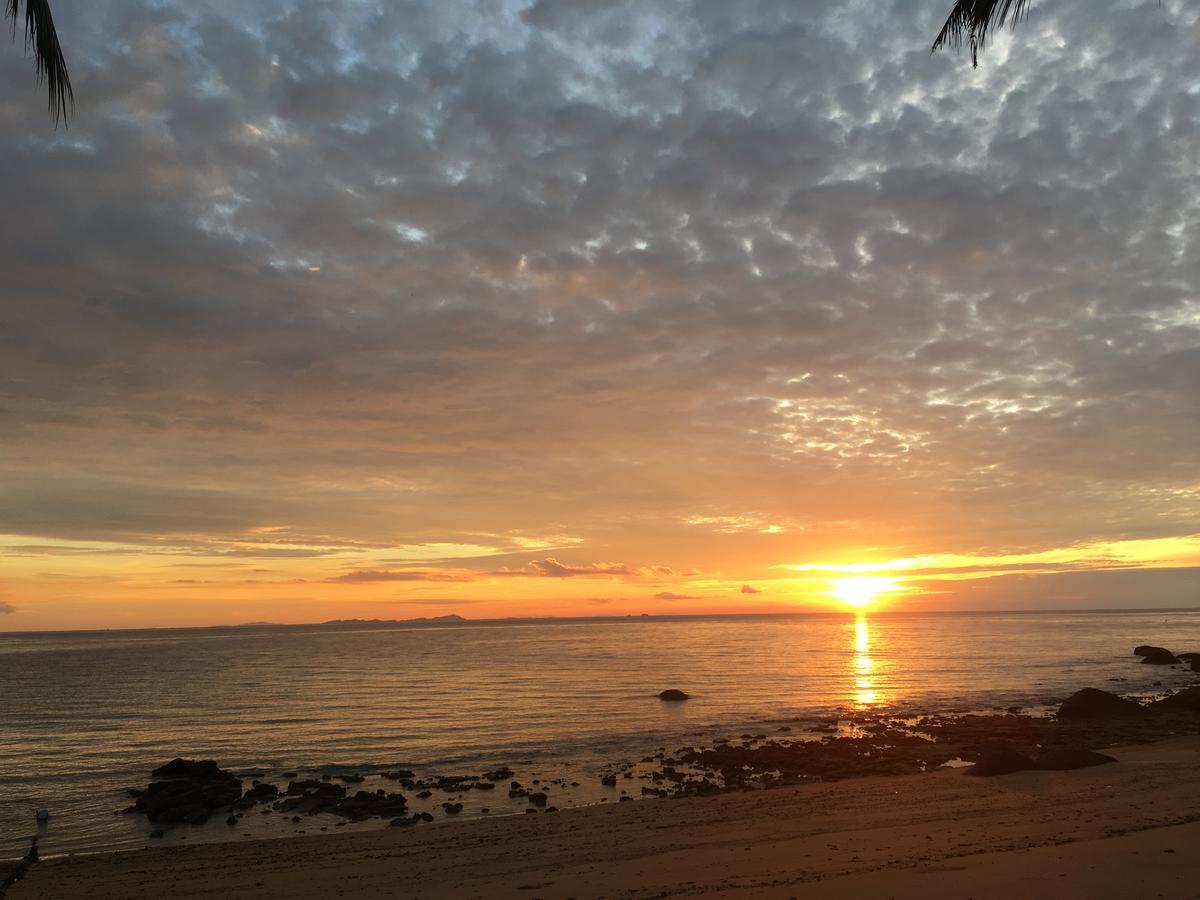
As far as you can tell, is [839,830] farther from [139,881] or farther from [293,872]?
[139,881]

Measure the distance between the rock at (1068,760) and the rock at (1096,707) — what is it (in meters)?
13.5

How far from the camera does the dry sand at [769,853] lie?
13.9 metres

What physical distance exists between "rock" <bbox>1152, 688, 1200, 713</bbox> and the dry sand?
1954 centimetres

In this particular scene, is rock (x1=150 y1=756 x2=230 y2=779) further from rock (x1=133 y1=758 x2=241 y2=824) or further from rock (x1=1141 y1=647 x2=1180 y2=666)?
rock (x1=1141 y1=647 x2=1180 y2=666)

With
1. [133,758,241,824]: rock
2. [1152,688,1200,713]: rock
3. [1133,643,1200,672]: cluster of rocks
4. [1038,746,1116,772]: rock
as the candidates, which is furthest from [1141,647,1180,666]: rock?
[133,758,241,824]: rock

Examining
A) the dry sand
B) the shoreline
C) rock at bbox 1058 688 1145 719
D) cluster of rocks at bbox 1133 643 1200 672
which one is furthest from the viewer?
cluster of rocks at bbox 1133 643 1200 672

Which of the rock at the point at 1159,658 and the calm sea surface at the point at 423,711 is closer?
the calm sea surface at the point at 423,711

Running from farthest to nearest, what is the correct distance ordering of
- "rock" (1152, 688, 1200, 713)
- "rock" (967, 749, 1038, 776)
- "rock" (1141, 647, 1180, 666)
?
1. "rock" (1141, 647, 1180, 666)
2. "rock" (1152, 688, 1200, 713)
3. "rock" (967, 749, 1038, 776)

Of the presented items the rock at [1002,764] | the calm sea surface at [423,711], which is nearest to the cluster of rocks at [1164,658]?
the calm sea surface at [423,711]

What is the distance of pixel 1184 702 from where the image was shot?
4028 centimetres

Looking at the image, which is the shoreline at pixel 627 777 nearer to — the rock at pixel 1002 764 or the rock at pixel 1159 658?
the rock at pixel 1002 764

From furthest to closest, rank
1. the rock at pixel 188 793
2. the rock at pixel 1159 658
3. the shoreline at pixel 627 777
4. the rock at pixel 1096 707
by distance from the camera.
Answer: the rock at pixel 1159 658 < the rock at pixel 1096 707 < the rock at pixel 188 793 < the shoreline at pixel 627 777

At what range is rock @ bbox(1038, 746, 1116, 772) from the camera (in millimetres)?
25219

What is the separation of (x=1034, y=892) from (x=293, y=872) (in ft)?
52.0
